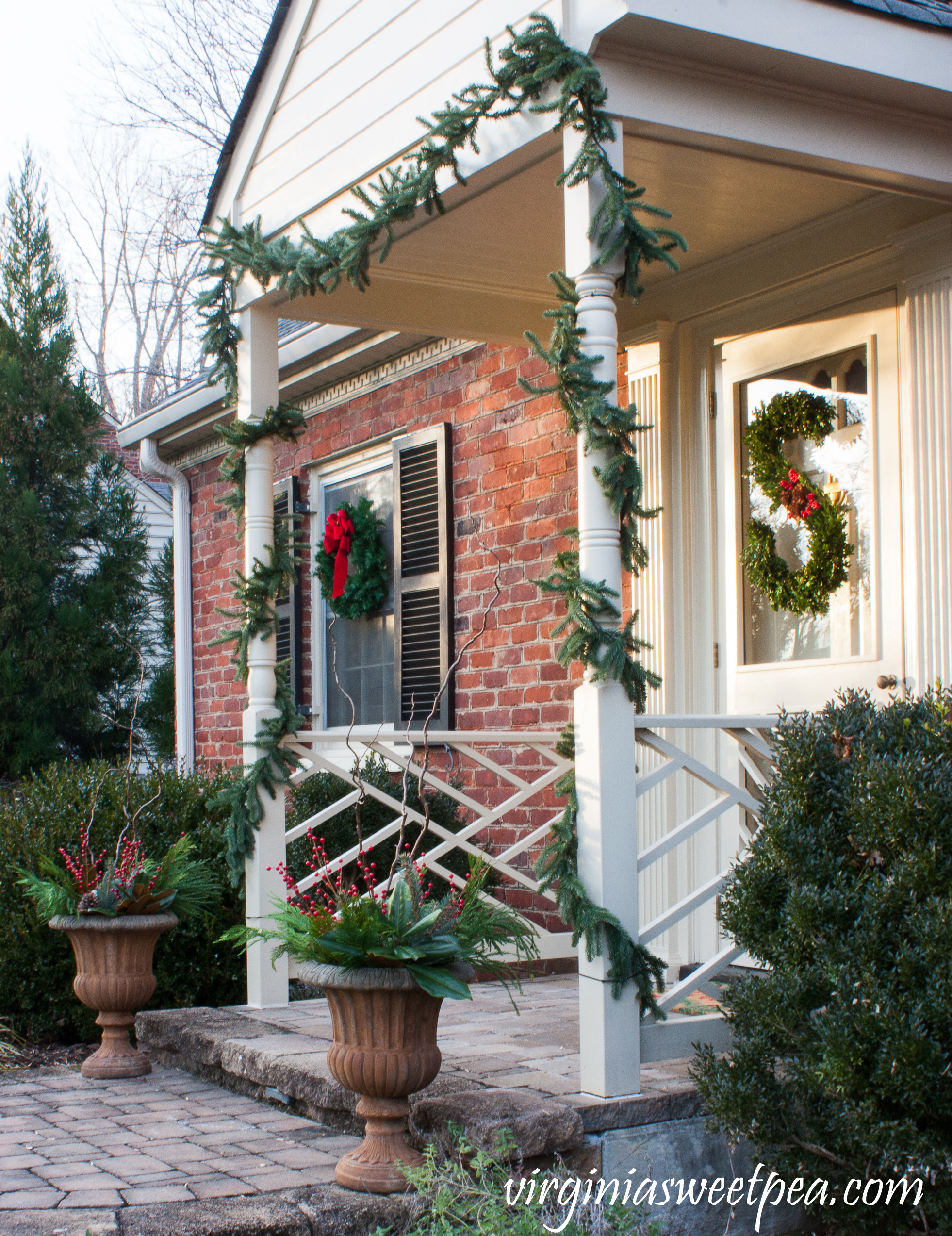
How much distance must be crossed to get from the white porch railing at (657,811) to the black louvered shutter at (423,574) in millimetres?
379

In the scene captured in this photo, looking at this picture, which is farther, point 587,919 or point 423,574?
point 423,574

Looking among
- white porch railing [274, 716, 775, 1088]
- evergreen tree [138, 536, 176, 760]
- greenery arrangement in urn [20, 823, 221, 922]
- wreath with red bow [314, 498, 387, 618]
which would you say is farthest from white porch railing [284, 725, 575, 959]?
evergreen tree [138, 536, 176, 760]

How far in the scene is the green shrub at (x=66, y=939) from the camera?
5328mm

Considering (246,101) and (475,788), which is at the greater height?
(246,101)

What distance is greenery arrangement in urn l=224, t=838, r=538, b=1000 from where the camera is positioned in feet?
10.2

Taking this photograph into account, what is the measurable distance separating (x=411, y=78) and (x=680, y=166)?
3.09ft

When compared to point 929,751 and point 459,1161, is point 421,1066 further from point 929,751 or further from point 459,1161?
point 929,751

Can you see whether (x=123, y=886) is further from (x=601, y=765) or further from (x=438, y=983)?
(x=601, y=765)

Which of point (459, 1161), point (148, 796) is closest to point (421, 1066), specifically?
point (459, 1161)

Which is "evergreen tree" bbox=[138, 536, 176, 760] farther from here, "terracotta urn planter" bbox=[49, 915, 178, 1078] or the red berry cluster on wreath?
the red berry cluster on wreath

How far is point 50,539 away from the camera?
10734 millimetres

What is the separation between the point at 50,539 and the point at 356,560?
4588mm

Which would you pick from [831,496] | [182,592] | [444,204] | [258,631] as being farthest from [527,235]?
[182,592]

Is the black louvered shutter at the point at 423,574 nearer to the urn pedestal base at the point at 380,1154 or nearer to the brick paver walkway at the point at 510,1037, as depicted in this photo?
the brick paver walkway at the point at 510,1037
